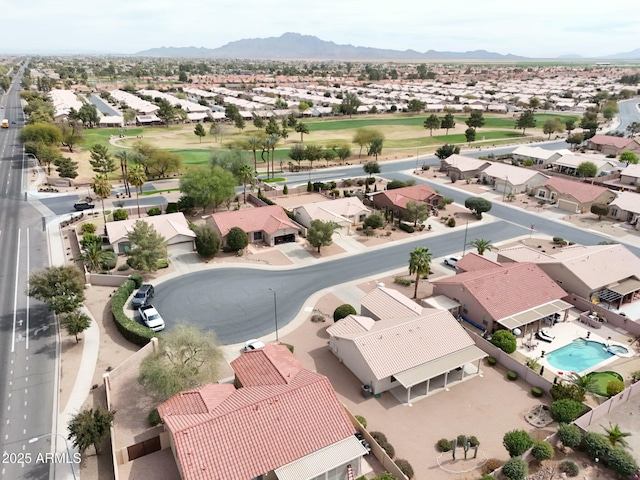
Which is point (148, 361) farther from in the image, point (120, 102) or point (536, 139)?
point (120, 102)

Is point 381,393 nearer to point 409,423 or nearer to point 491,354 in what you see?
point 409,423

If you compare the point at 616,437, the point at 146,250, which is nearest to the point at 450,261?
the point at 616,437

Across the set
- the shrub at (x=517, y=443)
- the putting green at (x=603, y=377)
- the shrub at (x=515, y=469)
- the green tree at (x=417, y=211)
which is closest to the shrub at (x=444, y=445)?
the shrub at (x=517, y=443)

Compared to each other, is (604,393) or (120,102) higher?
(120,102)

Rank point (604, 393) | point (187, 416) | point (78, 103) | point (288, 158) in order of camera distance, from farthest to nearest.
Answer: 1. point (78, 103)
2. point (288, 158)
3. point (604, 393)
4. point (187, 416)

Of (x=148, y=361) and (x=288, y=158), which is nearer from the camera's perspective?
(x=148, y=361)

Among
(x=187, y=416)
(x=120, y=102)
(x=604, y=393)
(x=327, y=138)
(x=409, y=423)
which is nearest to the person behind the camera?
(x=187, y=416)

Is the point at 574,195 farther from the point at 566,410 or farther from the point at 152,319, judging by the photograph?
the point at 152,319

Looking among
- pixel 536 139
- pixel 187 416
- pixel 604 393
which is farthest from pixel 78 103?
pixel 604 393
